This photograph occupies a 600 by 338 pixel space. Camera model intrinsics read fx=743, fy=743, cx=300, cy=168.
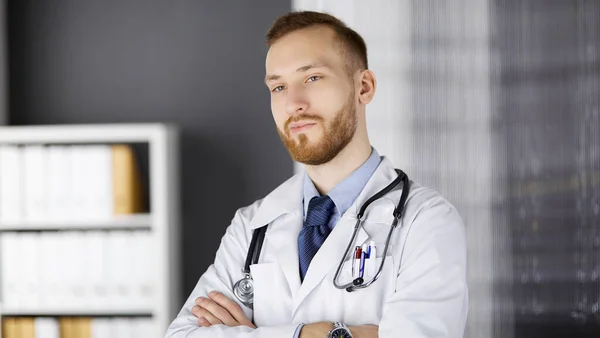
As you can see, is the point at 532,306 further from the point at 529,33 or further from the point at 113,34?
the point at 113,34

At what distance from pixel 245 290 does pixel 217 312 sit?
0.08 metres

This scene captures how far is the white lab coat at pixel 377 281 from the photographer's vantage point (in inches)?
56.8

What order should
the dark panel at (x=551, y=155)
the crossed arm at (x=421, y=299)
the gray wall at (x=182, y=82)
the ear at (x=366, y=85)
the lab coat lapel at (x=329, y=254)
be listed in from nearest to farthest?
1. the crossed arm at (x=421, y=299)
2. the lab coat lapel at (x=329, y=254)
3. the ear at (x=366, y=85)
4. the dark panel at (x=551, y=155)
5. the gray wall at (x=182, y=82)

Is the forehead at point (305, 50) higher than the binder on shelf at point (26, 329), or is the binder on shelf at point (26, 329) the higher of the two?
the forehead at point (305, 50)

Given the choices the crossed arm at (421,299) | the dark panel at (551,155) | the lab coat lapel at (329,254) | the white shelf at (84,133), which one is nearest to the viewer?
the crossed arm at (421,299)

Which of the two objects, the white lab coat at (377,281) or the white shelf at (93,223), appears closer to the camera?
the white lab coat at (377,281)

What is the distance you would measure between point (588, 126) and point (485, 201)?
1.72ft

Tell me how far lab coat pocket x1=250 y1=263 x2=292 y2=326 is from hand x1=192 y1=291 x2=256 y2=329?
0.04 meters

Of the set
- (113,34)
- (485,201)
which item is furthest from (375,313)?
(113,34)

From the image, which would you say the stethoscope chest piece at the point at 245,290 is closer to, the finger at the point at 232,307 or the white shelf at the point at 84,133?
the finger at the point at 232,307

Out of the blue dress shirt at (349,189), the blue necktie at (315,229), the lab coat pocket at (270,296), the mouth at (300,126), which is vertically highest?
the mouth at (300,126)

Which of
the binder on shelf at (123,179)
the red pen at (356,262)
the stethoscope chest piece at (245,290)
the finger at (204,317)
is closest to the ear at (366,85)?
the red pen at (356,262)

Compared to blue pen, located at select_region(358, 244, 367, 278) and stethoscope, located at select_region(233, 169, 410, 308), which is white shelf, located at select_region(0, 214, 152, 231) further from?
blue pen, located at select_region(358, 244, 367, 278)

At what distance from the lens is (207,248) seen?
10.9 ft
